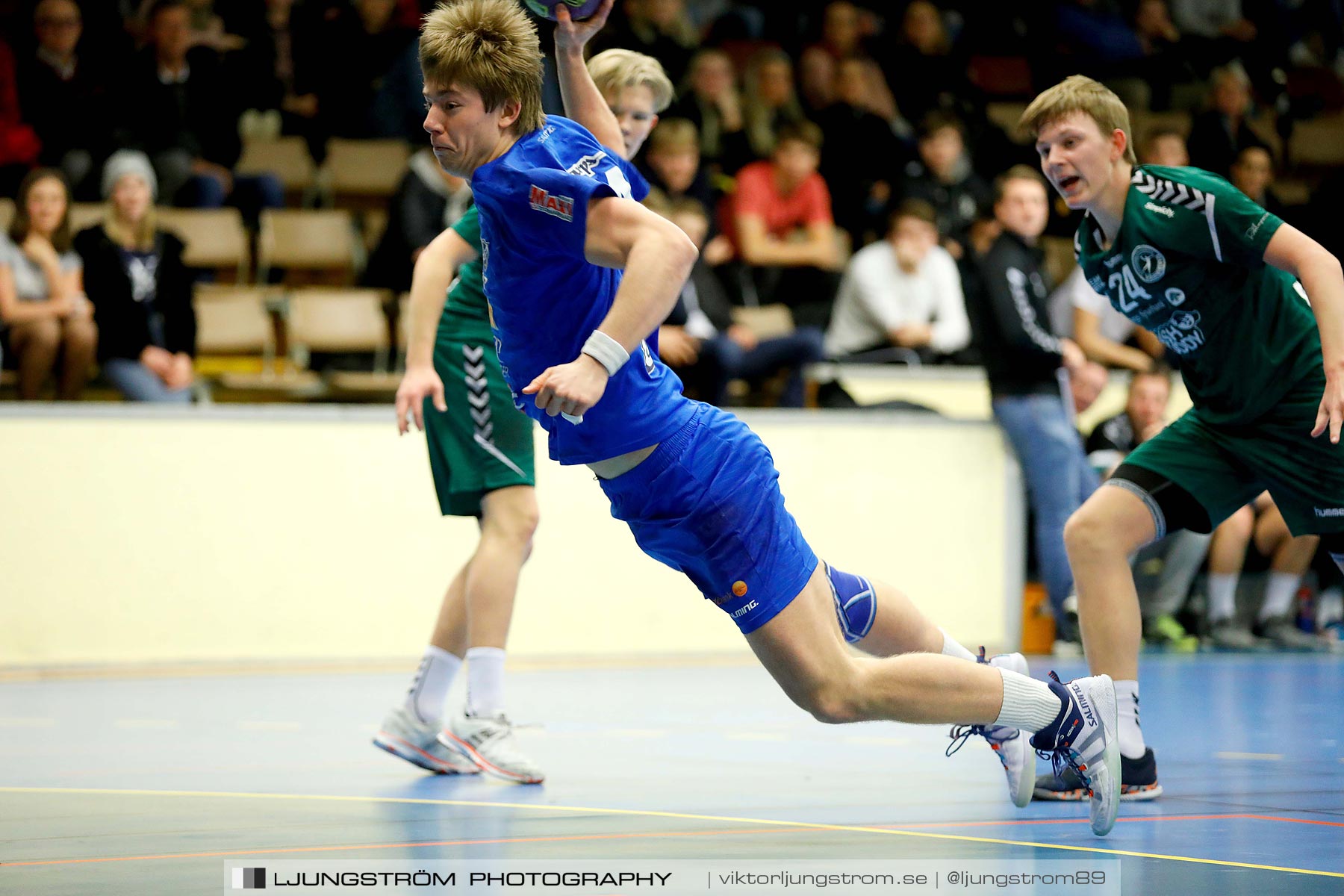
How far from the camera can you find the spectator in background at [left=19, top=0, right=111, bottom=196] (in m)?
11.2

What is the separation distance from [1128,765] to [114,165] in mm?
7356

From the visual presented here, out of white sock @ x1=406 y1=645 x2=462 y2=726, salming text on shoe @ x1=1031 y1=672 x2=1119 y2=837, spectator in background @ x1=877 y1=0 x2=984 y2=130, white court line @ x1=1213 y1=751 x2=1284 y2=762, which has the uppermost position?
spectator in background @ x1=877 y1=0 x2=984 y2=130

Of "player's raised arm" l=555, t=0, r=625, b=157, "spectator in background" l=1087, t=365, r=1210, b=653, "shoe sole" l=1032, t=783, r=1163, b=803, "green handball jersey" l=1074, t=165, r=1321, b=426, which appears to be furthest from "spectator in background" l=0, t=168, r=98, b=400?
"shoe sole" l=1032, t=783, r=1163, b=803

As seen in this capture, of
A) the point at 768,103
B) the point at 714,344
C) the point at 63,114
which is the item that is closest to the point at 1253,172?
the point at 768,103

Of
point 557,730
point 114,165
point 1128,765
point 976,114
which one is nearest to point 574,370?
point 1128,765

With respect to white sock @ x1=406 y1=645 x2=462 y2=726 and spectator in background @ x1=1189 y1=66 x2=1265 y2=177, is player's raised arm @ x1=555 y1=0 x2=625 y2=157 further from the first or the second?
spectator in background @ x1=1189 y1=66 x2=1265 y2=177

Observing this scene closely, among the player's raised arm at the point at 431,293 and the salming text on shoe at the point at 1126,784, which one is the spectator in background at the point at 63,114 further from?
the salming text on shoe at the point at 1126,784

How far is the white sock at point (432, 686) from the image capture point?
17.4 feet

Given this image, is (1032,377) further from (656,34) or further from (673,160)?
(656,34)

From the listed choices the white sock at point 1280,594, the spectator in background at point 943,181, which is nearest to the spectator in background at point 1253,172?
the spectator in background at point 943,181

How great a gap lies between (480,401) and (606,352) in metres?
2.12

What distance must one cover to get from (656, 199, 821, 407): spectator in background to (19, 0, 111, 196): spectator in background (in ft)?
12.6

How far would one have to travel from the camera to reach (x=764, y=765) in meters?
5.34

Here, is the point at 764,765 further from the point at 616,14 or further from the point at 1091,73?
the point at 1091,73
